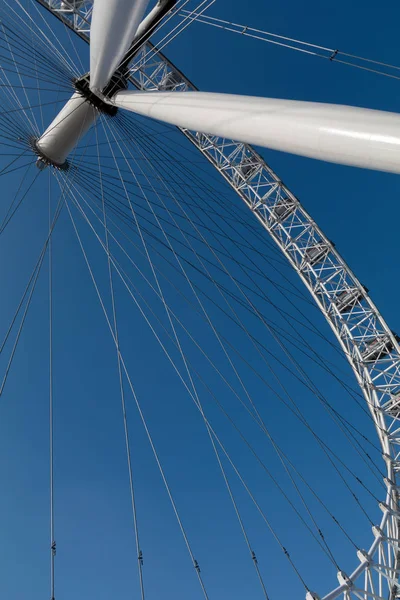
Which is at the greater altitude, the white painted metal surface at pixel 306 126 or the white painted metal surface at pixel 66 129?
the white painted metal surface at pixel 66 129

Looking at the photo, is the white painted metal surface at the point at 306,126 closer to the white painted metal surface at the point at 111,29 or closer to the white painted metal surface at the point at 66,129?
the white painted metal surface at the point at 111,29

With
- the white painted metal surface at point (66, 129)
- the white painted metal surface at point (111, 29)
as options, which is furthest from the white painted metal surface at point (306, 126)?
the white painted metal surface at point (66, 129)

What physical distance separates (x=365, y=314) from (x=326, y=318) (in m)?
1.97

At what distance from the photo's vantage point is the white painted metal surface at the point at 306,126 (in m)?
2.95

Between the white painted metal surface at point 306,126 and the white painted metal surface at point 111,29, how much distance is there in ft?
7.91

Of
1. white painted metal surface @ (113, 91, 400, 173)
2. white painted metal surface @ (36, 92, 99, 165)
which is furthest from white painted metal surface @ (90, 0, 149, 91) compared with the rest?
white painted metal surface @ (36, 92, 99, 165)

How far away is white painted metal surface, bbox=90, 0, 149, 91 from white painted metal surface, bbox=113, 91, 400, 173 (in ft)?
7.91

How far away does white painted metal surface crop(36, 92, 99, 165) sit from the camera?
13.4 metres

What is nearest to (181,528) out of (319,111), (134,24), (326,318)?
(319,111)

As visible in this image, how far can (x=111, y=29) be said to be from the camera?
703 cm

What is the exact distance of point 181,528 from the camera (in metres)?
7.53

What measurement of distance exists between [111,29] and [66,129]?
7.43 meters

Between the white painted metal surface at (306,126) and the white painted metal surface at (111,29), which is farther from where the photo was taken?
the white painted metal surface at (111,29)

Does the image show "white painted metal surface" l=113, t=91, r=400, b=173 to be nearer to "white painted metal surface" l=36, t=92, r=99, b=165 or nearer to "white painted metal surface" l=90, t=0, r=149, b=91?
"white painted metal surface" l=90, t=0, r=149, b=91
